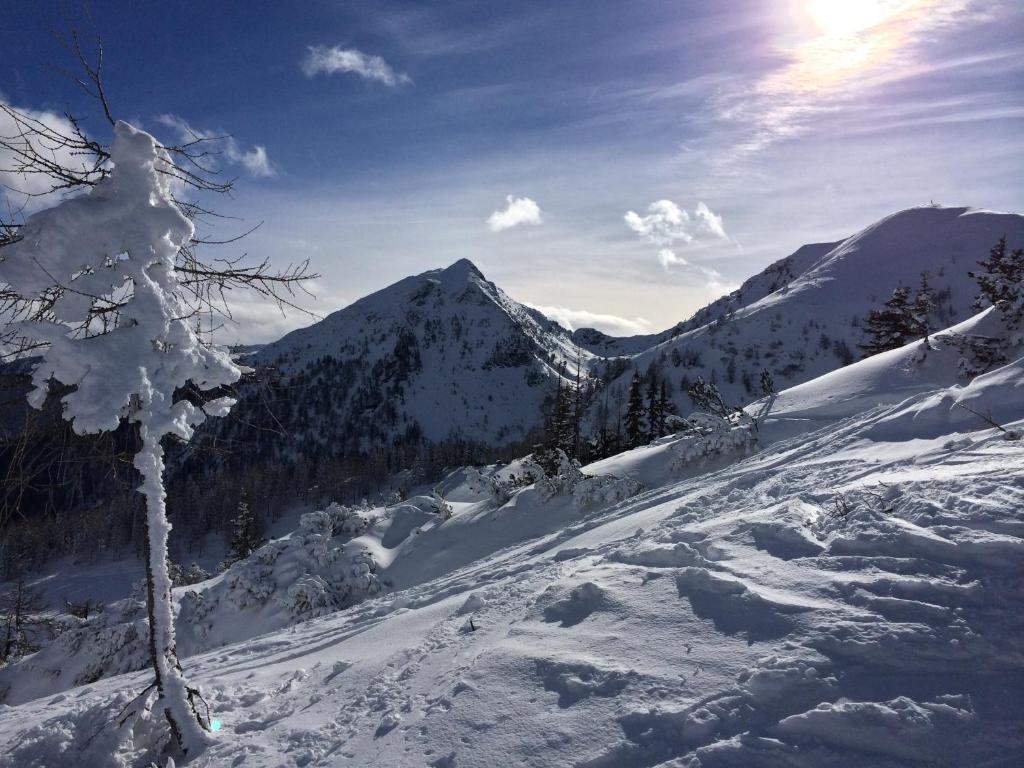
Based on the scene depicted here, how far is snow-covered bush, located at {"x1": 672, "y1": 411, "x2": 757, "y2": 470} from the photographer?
47.0 ft

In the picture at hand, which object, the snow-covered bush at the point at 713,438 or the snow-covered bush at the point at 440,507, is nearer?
the snow-covered bush at the point at 713,438

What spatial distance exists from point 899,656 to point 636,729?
65.9 inches

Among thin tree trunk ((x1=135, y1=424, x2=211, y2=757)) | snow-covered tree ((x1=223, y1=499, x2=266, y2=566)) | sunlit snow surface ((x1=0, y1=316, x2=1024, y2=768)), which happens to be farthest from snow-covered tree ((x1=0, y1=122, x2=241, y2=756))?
snow-covered tree ((x1=223, y1=499, x2=266, y2=566))

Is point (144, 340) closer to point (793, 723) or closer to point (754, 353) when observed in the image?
point (793, 723)

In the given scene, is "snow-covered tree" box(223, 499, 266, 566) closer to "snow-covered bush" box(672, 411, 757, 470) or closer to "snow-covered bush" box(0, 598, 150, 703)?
"snow-covered bush" box(0, 598, 150, 703)

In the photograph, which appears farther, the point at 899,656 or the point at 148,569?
the point at 148,569

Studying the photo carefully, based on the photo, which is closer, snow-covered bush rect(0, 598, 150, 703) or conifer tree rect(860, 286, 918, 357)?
snow-covered bush rect(0, 598, 150, 703)

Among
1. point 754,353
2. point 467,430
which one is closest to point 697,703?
point 754,353

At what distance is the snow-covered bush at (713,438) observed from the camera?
14.3 metres

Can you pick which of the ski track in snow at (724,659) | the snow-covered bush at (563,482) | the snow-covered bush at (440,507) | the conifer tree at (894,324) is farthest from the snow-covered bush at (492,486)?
the conifer tree at (894,324)

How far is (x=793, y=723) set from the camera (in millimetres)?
2793

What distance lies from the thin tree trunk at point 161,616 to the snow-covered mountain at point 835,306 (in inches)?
2908

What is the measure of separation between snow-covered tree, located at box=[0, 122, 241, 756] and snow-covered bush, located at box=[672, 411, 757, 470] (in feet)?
42.1

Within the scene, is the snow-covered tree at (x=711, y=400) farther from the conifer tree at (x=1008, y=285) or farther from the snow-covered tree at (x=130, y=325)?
the snow-covered tree at (x=130, y=325)
